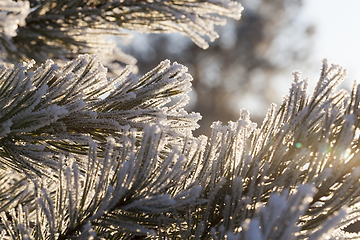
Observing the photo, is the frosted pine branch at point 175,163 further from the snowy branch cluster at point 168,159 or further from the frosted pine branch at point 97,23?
the frosted pine branch at point 97,23

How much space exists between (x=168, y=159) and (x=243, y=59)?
14564 mm

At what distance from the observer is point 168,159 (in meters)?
0.64

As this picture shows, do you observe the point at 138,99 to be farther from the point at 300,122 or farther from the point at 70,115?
the point at 300,122

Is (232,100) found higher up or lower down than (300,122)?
higher up

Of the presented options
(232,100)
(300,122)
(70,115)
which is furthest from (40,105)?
(232,100)

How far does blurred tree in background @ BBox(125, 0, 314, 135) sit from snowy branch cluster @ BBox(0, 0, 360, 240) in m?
12.7

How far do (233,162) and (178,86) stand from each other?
316 millimetres

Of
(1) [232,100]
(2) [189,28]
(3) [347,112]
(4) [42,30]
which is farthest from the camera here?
(1) [232,100]

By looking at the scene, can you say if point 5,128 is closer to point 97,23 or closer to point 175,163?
point 175,163

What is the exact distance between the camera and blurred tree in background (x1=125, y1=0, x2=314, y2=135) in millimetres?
13914

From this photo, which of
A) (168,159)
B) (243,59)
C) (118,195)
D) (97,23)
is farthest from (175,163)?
(243,59)

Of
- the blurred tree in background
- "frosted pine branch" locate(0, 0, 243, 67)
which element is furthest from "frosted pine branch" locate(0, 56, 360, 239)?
the blurred tree in background

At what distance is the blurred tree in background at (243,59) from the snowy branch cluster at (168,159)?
1267cm

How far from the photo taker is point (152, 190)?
0.67 metres
